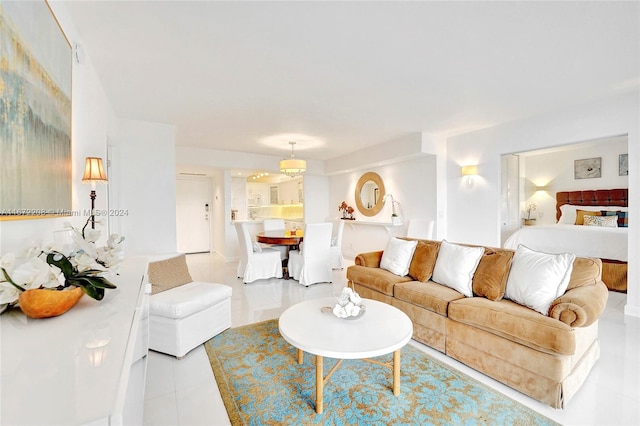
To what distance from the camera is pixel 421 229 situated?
4801mm

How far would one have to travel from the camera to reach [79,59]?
193 cm

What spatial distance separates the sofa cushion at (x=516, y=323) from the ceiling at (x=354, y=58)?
199cm

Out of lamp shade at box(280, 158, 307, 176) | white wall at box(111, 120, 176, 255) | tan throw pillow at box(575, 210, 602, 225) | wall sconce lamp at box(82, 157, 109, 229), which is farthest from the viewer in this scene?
tan throw pillow at box(575, 210, 602, 225)

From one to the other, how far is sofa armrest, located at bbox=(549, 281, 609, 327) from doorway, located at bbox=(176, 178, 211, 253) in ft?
25.4

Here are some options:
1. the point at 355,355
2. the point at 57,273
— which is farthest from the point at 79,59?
the point at 355,355

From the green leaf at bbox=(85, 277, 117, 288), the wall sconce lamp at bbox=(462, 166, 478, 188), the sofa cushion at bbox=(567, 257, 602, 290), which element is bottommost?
the sofa cushion at bbox=(567, 257, 602, 290)

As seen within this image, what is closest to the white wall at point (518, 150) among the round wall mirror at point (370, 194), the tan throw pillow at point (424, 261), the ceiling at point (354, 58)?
the ceiling at point (354, 58)

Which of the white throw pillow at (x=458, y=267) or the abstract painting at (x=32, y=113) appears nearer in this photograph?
the abstract painting at (x=32, y=113)

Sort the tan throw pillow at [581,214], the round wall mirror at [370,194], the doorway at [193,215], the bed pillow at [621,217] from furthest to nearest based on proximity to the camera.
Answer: the doorway at [193,215], the round wall mirror at [370,194], the tan throw pillow at [581,214], the bed pillow at [621,217]

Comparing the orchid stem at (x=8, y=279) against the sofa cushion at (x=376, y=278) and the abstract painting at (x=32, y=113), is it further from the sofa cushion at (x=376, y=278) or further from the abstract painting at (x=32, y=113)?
the sofa cushion at (x=376, y=278)

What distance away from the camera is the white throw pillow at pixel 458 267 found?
256 centimetres

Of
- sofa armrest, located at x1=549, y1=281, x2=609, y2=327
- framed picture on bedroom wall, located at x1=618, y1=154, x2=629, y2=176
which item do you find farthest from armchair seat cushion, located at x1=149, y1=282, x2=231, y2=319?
framed picture on bedroom wall, located at x1=618, y1=154, x2=629, y2=176

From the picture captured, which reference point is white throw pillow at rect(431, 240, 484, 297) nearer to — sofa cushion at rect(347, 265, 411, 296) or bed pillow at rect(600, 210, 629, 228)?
sofa cushion at rect(347, 265, 411, 296)

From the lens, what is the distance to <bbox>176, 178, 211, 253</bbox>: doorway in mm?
7672
